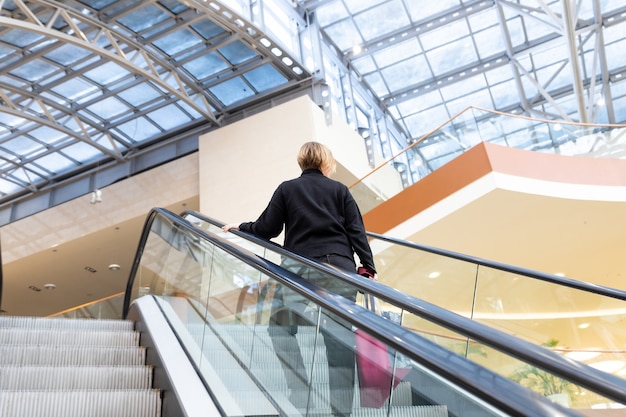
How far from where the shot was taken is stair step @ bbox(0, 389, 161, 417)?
2.95 m

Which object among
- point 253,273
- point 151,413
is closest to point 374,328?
point 253,273

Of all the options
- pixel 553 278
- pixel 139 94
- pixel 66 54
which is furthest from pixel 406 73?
pixel 553 278

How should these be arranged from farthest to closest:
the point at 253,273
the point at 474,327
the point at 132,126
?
the point at 132,126 → the point at 253,273 → the point at 474,327

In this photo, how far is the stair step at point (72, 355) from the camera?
3766 mm

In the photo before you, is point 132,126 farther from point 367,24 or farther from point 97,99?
point 367,24

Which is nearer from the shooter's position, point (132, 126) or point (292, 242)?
point (292, 242)

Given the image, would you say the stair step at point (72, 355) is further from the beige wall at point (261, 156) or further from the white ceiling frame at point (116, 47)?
the beige wall at point (261, 156)

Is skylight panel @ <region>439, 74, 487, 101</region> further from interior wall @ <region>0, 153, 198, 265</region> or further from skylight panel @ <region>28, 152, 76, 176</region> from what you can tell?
skylight panel @ <region>28, 152, 76, 176</region>

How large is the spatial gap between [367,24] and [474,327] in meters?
15.0

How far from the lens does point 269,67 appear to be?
47.0ft

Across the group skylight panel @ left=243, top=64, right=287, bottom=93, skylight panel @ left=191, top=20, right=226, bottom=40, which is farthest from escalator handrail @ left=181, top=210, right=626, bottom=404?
skylight panel @ left=243, top=64, right=287, bottom=93

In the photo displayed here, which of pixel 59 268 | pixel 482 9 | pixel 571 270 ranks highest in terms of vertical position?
pixel 482 9

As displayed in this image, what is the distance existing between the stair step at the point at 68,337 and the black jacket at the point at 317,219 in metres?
1.68

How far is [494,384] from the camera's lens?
1.08 meters
